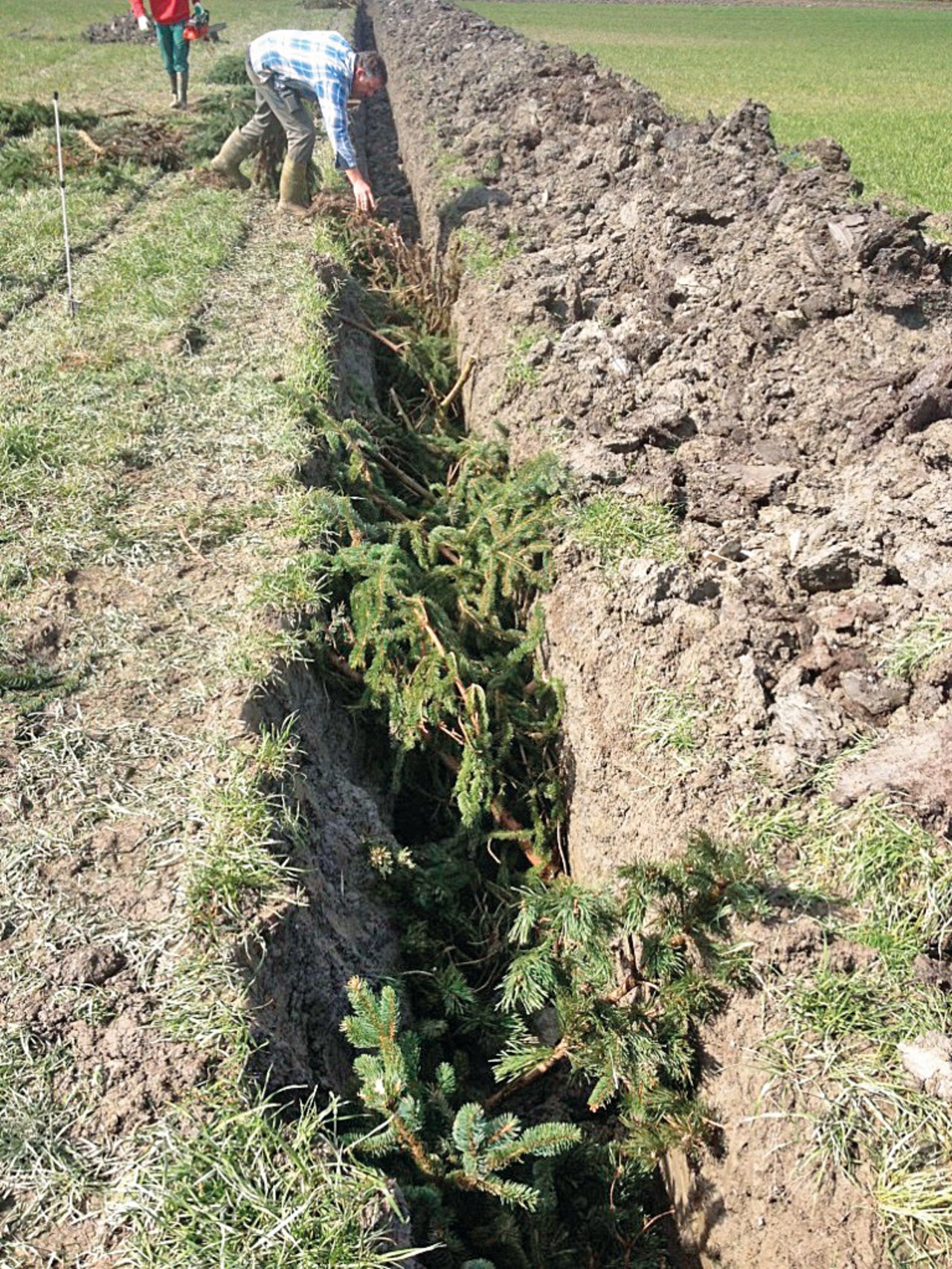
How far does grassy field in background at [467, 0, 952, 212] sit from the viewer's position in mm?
9703

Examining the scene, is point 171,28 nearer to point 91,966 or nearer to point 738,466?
point 738,466

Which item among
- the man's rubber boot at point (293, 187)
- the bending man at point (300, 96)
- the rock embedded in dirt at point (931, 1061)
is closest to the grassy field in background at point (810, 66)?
the bending man at point (300, 96)

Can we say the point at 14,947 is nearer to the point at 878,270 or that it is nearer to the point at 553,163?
the point at 878,270

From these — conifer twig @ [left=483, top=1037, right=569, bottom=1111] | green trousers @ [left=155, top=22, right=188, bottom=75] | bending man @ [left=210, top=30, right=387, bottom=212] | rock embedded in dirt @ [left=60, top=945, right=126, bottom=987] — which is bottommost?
conifer twig @ [left=483, top=1037, right=569, bottom=1111]

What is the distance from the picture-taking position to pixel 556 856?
3570 millimetres

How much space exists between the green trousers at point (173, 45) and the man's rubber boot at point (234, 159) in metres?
4.02

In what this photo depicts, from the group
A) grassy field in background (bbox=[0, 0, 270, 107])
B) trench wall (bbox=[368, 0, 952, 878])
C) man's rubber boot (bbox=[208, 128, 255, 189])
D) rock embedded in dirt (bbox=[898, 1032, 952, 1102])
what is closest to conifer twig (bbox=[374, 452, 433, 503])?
trench wall (bbox=[368, 0, 952, 878])

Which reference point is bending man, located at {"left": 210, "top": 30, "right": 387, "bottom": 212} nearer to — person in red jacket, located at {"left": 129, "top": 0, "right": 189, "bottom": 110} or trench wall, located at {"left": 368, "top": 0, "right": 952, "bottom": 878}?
trench wall, located at {"left": 368, "top": 0, "right": 952, "bottom": 878}

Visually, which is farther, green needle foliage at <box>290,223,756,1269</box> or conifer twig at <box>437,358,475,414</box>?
conifer twig at <box>437,358,475,414</box>

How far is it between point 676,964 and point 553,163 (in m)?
7.33

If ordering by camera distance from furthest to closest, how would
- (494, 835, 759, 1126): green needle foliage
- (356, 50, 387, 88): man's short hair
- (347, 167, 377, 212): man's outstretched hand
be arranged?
(356, 50, 387, 88): man's short hair < (347, 167, 377, 212): man's outstretched hand < (494, 835, 759, 1126): green needle foliage

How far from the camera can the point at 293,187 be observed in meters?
8.35

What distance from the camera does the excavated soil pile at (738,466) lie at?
2.88 m

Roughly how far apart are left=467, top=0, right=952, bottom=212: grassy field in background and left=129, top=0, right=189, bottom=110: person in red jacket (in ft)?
20.0
